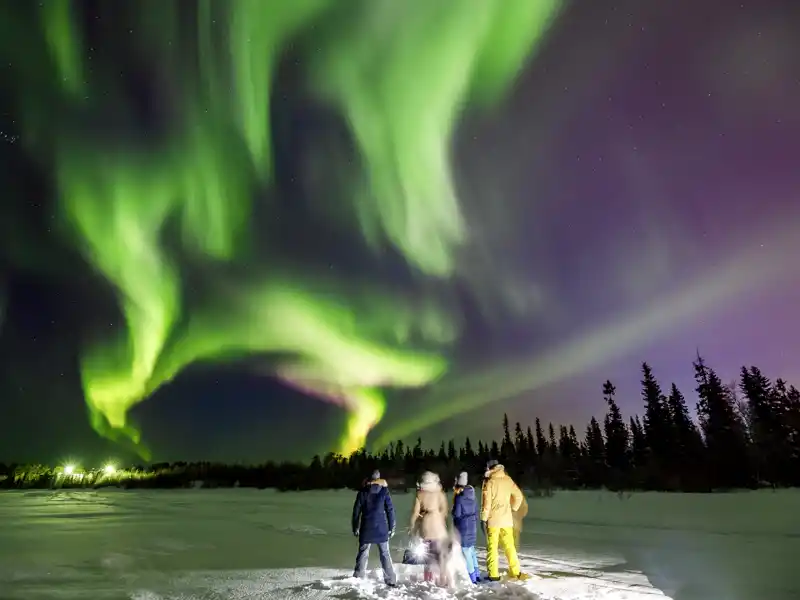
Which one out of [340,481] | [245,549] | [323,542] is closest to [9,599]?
[245,549]

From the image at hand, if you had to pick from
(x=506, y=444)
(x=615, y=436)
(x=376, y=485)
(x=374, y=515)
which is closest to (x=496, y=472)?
(x=376, y=485)

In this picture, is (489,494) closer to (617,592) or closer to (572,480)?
(617,592)

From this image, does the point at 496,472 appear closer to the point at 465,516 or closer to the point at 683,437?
the point at 465,516

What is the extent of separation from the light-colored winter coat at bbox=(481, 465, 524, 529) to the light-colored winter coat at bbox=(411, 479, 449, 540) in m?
0.67

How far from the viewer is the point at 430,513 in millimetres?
8375

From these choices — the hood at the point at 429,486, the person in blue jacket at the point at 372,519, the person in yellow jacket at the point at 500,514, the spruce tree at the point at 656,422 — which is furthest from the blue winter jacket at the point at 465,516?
the spruce tree at the point at 656,422

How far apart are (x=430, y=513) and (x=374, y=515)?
91 cm

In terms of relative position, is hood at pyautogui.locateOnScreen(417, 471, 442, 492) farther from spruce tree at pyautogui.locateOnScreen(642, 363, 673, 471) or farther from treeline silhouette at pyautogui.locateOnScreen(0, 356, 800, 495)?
spruce tree at pyautogui.locateOnScreen(642, 363, 673, 471)

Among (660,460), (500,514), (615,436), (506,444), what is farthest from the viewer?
(506,444)

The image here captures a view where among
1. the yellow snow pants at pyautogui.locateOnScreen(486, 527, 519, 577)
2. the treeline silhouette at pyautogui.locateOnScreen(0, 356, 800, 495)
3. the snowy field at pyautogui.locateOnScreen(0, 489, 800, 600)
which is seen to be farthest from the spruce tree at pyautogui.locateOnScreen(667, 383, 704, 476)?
the yellow snow pants at pyautogui.locateOnScreen(486, 527, 519, 577)

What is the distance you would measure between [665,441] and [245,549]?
54.5 metres

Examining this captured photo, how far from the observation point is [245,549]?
12578 mm

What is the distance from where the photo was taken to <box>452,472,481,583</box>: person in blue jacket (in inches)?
318

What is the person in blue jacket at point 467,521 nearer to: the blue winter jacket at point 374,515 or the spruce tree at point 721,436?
the blue winter jacket at point 374,515
